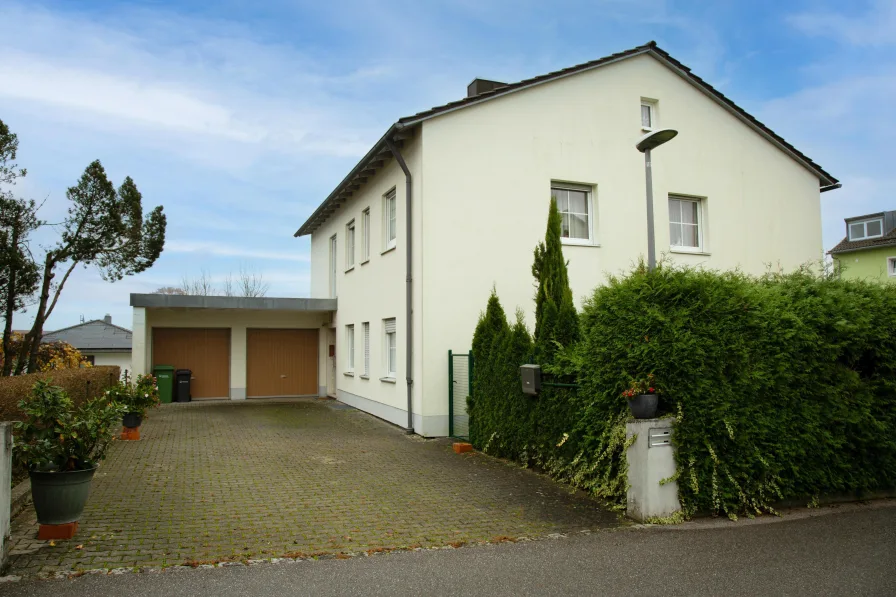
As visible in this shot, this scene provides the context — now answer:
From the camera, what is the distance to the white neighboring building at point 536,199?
13375 mm

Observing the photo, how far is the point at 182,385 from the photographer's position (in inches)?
836

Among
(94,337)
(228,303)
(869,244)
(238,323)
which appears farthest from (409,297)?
(869,244)

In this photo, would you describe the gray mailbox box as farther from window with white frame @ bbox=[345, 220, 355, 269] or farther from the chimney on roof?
window with white frame @ bbox=[345, 220, 355, 269]

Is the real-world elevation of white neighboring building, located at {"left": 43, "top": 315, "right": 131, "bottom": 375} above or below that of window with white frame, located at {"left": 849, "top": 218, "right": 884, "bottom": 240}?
below

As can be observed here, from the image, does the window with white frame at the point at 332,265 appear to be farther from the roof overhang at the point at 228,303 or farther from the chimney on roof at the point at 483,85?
the chimney on roof at the point at 483,85

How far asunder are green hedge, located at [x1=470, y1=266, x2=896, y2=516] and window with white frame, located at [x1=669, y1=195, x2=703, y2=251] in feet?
24.6

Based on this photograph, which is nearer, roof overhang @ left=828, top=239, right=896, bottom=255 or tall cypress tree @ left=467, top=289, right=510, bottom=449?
tall cypress tree @ left=467, top=289, right=510, bottom=449

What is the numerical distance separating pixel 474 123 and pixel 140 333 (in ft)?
39.1

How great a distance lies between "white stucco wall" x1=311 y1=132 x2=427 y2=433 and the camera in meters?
14.0

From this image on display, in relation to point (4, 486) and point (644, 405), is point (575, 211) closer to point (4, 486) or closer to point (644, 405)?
point (644, 405)

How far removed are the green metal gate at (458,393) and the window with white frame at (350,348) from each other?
268 inches

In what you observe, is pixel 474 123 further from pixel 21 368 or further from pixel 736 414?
pixel 21 368

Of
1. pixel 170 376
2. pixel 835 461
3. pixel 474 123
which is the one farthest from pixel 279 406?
pixel 835 461

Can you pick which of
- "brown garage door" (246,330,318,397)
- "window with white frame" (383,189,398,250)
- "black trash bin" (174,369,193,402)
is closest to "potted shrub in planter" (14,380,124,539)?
"window with white frame" (383,189,398,250)
